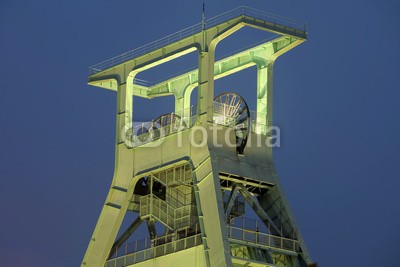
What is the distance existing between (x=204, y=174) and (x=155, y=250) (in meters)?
5.52

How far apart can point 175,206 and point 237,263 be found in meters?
6.61

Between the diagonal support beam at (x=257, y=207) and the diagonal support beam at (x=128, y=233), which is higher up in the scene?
the diagonal support beam at (x=128, y=233)

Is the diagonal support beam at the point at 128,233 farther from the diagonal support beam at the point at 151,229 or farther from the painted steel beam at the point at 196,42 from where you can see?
the painted steel beam at the point at 196,42

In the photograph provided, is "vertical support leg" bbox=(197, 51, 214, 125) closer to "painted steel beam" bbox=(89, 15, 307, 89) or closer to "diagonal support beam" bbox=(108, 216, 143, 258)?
"painted steel beam" bbox=(89, 15, 307, 89)

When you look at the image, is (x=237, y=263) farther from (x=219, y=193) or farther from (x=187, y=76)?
(x=187, y=76)

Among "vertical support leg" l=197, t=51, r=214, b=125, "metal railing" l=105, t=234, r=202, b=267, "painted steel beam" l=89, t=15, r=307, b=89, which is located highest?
"painted steel beam" l=89, t=15, r=307, b=89

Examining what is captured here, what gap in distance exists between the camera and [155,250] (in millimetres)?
87500

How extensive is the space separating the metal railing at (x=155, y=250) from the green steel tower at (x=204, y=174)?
0.23 feet

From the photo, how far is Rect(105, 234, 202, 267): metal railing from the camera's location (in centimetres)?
8531

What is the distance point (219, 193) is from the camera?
273 ft

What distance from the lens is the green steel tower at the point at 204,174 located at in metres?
84.0

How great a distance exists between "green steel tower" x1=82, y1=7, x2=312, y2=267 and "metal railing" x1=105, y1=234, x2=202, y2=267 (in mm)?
A: 69

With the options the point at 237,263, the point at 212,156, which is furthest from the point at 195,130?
the point at 237,263

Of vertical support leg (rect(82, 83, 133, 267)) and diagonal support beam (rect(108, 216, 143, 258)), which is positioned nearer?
vertical support leg (rect(82, 83, 133, 267))
